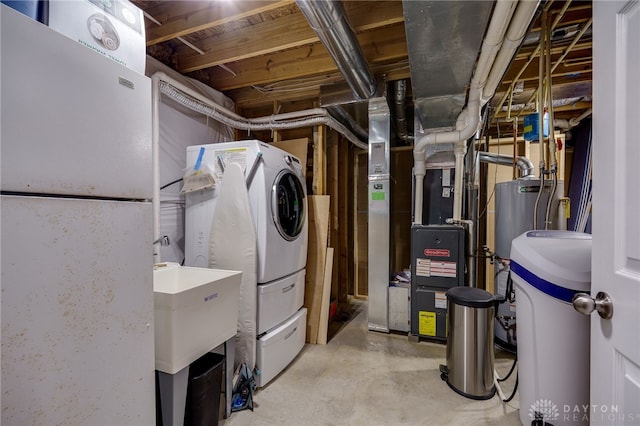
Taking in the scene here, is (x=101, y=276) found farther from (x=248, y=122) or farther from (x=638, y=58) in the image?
→ (x=248, y=122)

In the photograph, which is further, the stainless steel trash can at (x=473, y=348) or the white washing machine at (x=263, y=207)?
the white washing machine at (x=263, y=207)

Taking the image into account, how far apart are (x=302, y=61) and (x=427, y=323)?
277cm

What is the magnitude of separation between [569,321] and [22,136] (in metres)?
2.04

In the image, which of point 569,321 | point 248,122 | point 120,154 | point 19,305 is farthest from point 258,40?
point 569,321

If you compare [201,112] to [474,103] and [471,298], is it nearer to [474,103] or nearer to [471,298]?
[474,103]

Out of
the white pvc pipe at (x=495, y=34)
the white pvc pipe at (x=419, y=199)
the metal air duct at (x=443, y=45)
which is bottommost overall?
the white pvc pipe at (x=419, y=199)

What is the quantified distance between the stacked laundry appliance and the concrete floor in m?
0.19

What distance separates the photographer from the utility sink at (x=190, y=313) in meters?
1.22

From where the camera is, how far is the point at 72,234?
2.69 feet

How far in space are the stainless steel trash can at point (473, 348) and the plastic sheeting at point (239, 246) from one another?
55.9 inches

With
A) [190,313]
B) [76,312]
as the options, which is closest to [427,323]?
[190,313]

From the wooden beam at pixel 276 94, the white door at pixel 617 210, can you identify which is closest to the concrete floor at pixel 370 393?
the white door at pixel 617 210

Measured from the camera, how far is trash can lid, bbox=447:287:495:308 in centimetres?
180

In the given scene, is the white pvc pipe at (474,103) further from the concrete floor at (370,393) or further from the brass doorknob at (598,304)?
the concrete floor at (370,393)
